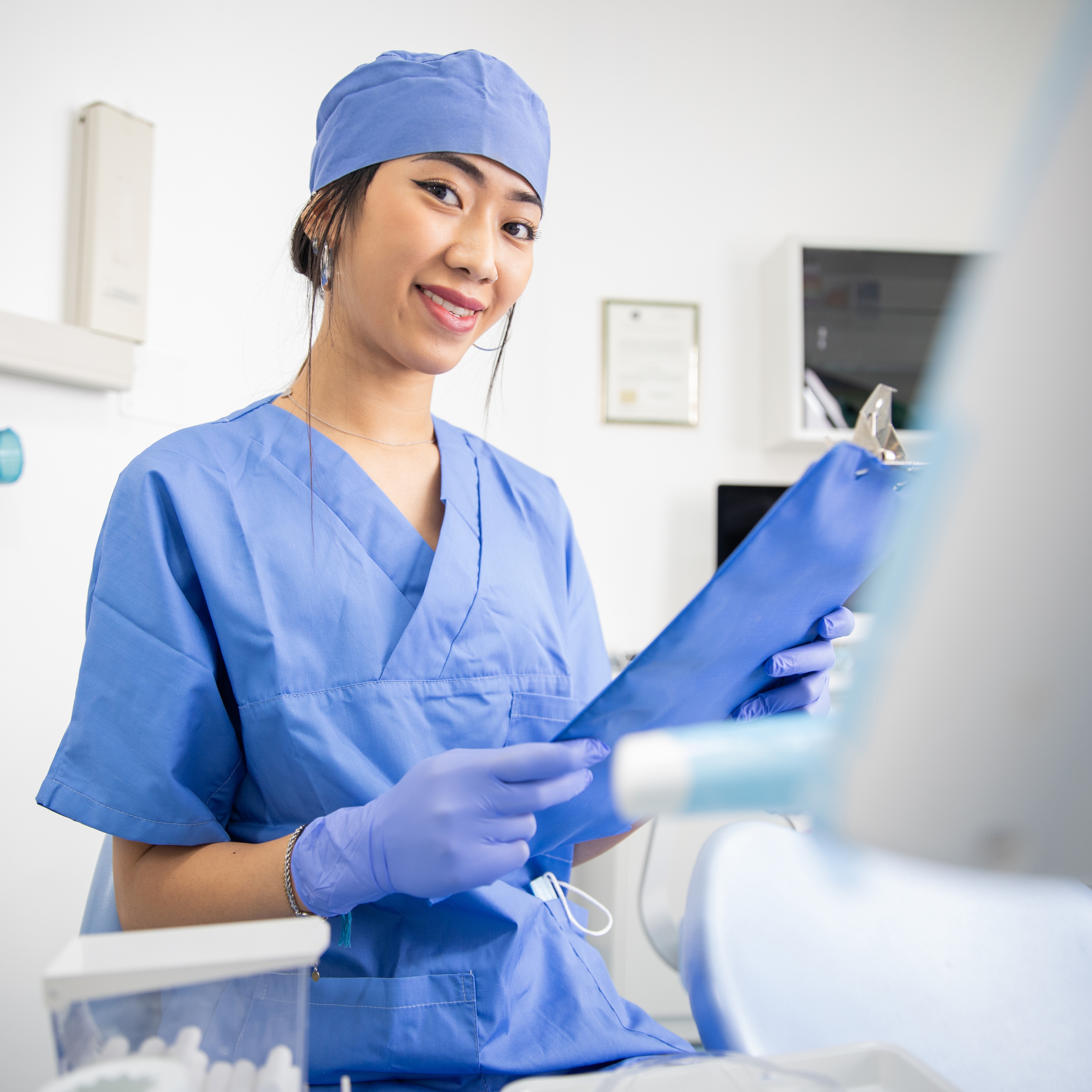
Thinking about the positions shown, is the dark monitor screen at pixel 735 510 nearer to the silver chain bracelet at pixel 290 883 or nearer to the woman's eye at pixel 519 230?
the woman's eye at pixel 519 230

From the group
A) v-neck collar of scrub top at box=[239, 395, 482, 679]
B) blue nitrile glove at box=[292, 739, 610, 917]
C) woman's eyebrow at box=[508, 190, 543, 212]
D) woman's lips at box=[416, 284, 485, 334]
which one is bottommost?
blue nitrile glove at box=[292, 739, 610, 917]

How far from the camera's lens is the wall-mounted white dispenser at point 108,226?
54.1 inches

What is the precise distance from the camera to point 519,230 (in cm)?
90

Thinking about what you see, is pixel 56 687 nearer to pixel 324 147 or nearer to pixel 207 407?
pixel 207 407

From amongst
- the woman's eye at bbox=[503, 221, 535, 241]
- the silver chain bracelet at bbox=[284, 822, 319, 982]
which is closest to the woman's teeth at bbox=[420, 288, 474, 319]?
the woman's eye at bbox=[503, 221, 535, 241]

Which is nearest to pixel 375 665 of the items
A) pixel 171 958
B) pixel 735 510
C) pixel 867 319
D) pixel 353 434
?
pixel 353 434

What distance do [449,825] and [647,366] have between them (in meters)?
1.82

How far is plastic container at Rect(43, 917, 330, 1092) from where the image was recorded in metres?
0.35

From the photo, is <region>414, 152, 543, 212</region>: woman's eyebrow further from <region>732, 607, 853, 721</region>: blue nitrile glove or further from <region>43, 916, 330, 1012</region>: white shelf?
<region>43, 916, 330, 1012</region>: white shelf

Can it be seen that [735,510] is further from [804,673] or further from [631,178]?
[804,673]

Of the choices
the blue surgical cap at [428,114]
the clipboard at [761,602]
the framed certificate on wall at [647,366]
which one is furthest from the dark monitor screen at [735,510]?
the clipboard at [761,602]

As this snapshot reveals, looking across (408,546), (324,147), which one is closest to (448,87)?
(324,147)

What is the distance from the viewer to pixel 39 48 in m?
1.36

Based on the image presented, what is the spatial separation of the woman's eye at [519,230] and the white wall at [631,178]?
89 centimetres
